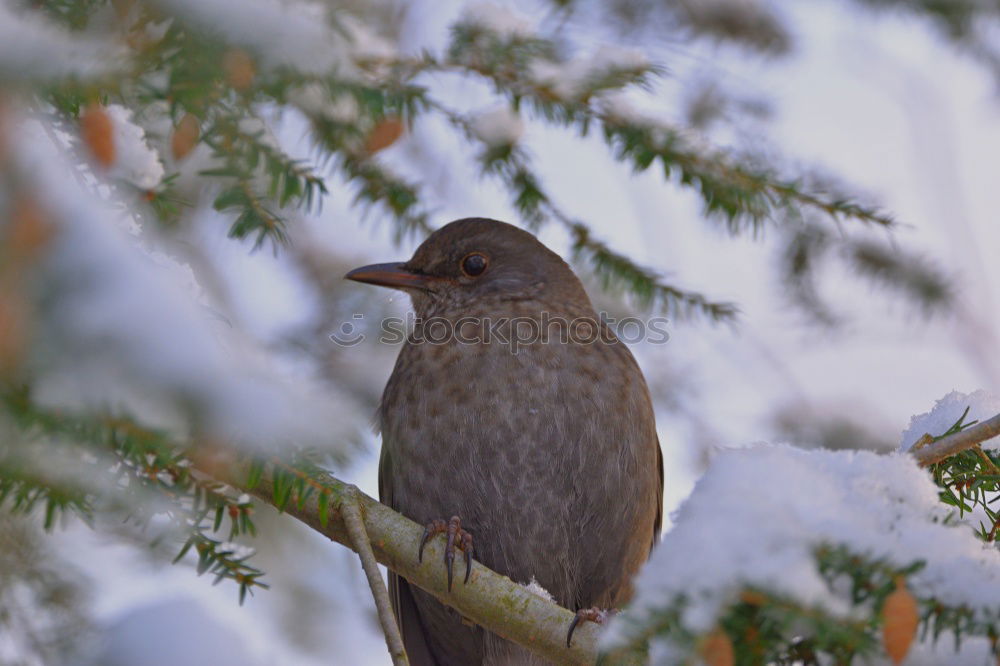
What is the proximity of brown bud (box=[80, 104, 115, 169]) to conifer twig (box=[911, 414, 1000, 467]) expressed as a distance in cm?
147

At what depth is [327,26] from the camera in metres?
1.99

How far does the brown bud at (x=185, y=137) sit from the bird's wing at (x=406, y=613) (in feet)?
3.80

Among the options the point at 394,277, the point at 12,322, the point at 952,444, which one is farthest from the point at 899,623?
the point at 394,277

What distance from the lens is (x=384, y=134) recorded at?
8.21ft

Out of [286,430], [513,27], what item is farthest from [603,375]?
[286,430]

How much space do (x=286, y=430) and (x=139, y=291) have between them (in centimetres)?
22

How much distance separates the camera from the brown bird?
9.05 feet

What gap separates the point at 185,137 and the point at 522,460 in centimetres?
121

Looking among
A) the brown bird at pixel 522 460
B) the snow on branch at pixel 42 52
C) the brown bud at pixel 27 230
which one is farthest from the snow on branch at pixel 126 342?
the brown bird at pixel 522 460

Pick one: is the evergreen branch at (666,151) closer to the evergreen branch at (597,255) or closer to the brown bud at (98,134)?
the evergreen branch at (597,255)

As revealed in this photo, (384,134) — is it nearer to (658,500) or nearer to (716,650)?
(658,500)

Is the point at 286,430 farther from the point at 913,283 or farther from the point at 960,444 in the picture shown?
the point at 913,283

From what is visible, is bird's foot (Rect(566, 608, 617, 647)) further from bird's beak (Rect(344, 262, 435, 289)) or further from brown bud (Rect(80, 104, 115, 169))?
bird's beak (Rect(344, 262, 435, 289))

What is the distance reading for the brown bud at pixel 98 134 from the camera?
69.7 inches
